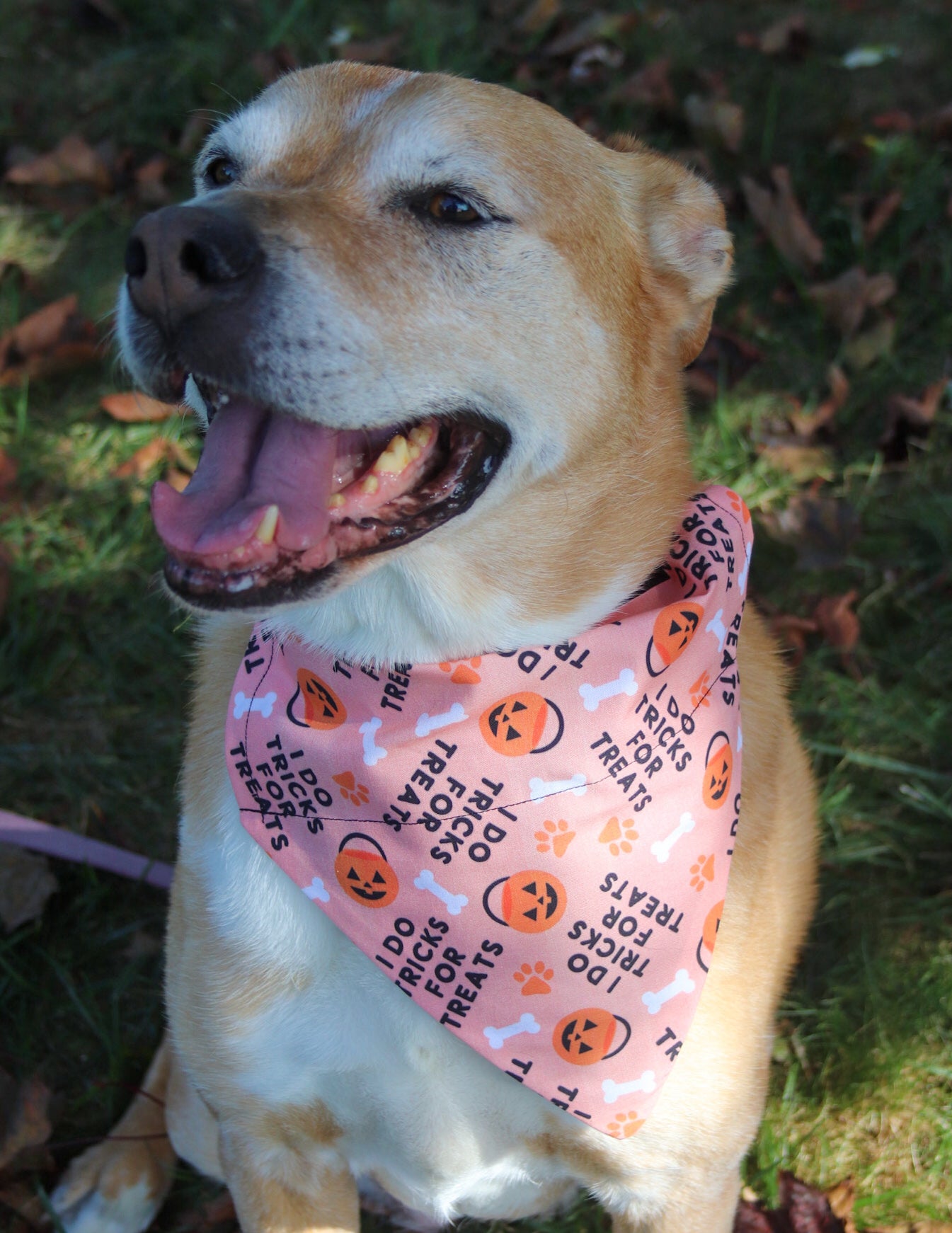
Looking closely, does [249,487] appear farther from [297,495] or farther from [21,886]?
[21,886]

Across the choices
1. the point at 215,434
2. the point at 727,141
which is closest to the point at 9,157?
the point at 727,141

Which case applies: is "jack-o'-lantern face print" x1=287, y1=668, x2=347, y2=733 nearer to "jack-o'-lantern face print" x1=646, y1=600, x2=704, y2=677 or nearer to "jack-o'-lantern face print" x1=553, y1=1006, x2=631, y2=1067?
"jack-o'-lantern face print" x1=646, y1=600, x2=704, y2=677

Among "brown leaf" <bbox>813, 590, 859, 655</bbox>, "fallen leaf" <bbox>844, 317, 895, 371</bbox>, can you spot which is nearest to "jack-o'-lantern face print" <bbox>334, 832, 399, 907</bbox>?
"brown leaf" <bbox>813, 590, 859, 655</bbox>

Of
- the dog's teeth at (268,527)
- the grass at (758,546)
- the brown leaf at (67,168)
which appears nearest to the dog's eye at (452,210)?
the dog's teeth at (268,527)

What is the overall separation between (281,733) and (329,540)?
1.61 ft

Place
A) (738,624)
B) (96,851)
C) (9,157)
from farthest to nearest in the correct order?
(9,157) < (96,851) < (738,624)

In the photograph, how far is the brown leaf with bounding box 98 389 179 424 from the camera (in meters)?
4.03

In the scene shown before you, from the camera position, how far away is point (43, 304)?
14.6 ft

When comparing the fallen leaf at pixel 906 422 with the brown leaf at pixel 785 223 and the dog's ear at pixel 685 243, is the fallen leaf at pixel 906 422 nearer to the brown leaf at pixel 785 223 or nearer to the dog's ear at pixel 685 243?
the brown leaf at pixel 785 223

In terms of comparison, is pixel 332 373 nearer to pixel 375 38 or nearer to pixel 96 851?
pixel 96 851

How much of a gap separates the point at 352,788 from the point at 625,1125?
763 mm

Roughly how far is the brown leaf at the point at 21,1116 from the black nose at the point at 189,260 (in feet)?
6.01

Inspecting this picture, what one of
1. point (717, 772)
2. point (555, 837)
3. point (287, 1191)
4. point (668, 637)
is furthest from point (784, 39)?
point (287, 1191)

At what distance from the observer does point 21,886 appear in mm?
2943
